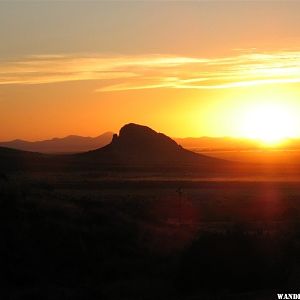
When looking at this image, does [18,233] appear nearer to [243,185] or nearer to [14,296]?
[14,296]

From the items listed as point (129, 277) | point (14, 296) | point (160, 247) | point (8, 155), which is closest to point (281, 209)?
point (160, 247)

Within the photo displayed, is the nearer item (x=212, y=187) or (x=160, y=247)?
(x=160, y=247)

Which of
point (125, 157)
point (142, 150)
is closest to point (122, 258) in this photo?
point (125, 157)

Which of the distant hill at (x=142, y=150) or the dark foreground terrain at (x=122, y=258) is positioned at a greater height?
the distant hill at (x=142, y=150)

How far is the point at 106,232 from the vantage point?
2773cm

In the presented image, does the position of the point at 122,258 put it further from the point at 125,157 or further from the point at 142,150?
the point at 142,150

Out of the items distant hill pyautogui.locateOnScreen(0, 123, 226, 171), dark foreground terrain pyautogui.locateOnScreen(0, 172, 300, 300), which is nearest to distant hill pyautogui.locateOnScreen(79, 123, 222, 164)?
distant hill pyautogui.locateOnScreen(0, 123, 226, 171)

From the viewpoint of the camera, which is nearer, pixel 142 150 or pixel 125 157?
pixel 125 157

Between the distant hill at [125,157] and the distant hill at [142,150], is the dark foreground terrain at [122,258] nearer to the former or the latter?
the distant hill at [125,157]

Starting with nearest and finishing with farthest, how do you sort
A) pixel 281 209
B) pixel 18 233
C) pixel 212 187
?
pixel 18 233 → pixel 281 209 → pixel 212 187

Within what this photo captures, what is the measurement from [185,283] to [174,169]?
389 ft

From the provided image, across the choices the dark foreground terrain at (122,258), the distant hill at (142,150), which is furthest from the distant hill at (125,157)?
the dark foreground terrain at (122,258)

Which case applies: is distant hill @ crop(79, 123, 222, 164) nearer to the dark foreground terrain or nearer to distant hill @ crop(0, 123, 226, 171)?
distant hill @ crop(0, 123, 226, 171)

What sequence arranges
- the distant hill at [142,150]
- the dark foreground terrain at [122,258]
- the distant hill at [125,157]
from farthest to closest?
the distant hill at [142,150]
the distant hill at [125,157]
the dark foreground terrain at [122,258]
